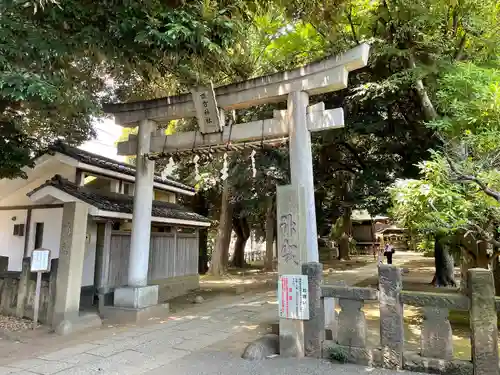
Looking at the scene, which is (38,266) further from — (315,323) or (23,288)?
(315,323)

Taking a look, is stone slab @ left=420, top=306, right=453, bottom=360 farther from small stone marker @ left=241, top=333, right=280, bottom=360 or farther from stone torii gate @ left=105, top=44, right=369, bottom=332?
small stone marker @ left=241, top=333, right=280, bottom=360

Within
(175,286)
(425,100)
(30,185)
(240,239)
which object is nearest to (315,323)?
(425,100)

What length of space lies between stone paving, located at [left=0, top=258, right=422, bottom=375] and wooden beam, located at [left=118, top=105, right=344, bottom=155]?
4283 mm

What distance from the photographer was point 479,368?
15.0 feet

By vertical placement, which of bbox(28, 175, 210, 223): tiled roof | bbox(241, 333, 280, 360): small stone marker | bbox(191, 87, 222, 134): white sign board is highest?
bbox(191, 87, 222, 134): white sign board

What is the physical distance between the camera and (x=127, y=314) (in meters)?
8.50

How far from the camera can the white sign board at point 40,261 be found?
777 centimetres

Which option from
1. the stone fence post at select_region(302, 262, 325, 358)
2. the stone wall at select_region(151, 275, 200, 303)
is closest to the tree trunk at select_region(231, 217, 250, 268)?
the stone wall at select_region(151, 275, 200, 303)

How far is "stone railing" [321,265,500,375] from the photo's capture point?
4637 millimetres

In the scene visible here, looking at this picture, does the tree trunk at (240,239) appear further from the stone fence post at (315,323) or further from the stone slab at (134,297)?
the stone fence post at (315,323)

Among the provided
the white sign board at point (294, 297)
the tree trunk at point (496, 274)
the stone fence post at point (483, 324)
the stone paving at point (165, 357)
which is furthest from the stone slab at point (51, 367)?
the tree trunk at point (496, 274)

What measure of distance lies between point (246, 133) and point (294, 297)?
13.0 feet

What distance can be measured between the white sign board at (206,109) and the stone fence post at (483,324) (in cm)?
596

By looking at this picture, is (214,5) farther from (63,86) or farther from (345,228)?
(345,228)
